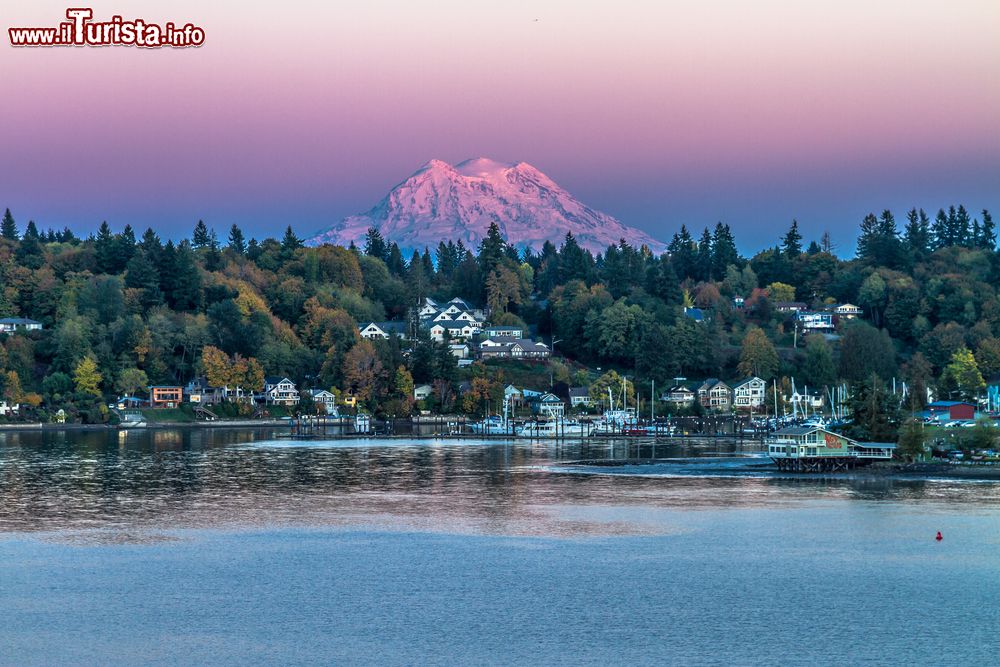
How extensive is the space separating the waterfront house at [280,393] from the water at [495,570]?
225ft

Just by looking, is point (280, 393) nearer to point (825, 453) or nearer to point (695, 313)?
point (695, 313)

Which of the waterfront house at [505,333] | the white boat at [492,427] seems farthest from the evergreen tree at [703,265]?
the white boat at [492,427]

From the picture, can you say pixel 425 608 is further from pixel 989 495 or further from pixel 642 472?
pixel 642 472

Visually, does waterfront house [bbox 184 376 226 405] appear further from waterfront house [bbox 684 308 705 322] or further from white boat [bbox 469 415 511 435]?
waterfront house [bbox 684 308 705 322]

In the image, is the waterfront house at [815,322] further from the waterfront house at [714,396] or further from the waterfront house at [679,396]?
the waterfront house at [679,396]

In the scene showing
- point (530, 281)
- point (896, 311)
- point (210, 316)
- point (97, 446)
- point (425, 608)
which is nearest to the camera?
point (425, 608)

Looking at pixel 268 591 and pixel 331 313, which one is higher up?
pixel 331 313


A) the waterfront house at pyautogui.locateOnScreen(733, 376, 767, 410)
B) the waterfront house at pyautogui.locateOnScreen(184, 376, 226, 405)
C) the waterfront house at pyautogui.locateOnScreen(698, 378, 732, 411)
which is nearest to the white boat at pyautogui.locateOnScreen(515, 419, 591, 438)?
the waterfront house at pyautogui.locateOnScreen(698, 378, 732, 411)

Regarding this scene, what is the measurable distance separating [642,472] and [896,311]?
97.7m

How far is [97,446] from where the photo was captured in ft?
303

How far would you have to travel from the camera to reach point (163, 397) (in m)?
129

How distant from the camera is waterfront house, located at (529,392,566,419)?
5153 inches

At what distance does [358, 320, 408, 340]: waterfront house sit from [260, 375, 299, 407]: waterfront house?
1723 cm

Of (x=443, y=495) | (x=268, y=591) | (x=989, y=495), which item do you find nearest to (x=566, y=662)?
(x=268, y=591)
